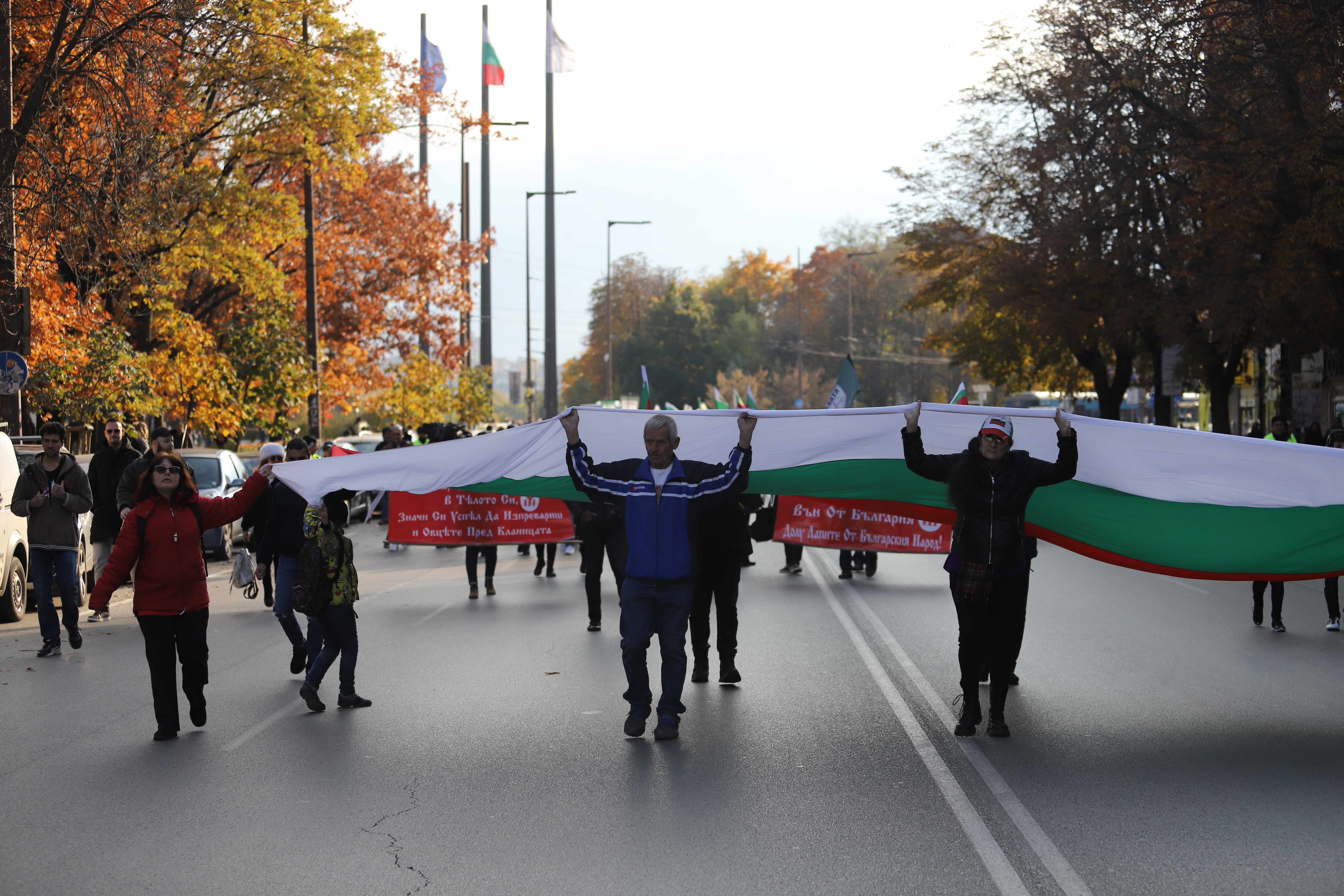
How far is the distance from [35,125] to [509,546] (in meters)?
10.6

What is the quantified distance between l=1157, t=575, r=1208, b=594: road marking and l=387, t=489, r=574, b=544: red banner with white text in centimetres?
716

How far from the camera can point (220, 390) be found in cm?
2458

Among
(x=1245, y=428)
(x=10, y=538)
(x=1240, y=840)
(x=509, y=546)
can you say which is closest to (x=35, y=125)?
(x=10, y=538)

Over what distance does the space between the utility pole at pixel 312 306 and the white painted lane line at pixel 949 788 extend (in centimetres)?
2076

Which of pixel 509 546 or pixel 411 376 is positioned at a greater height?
pixel 411 376

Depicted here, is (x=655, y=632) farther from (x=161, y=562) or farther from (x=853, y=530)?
(x=853, y=530)

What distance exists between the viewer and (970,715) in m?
7.79

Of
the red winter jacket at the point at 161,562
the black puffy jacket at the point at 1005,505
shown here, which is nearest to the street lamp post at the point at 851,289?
the black puffy jacket at the point at 1005,505

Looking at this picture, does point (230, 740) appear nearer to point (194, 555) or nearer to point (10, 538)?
point (194, 555)

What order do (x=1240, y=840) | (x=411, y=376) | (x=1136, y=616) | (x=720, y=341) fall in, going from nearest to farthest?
(x=1240, y=840) < (x=1136, y=616) < (x=411, y=376) < (x=720, y=341)

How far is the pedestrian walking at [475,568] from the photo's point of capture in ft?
50.9

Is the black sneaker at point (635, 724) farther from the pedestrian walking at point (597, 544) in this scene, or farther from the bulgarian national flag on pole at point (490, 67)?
the bulgarian national flag on pole at point (490, 67)

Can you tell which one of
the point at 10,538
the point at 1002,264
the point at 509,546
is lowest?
the point at 509,546

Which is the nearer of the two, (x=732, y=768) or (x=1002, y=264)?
(x=732, y=768)
